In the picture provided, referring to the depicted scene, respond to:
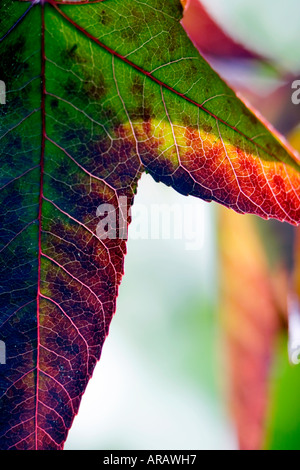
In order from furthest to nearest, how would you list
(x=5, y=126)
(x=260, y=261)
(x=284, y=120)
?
1. (x=260, y=261)
2. (x=284, y=120)
3. (x=5, y=126)

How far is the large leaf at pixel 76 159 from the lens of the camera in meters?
0.60

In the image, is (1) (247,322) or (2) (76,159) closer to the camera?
(2) (76,159)

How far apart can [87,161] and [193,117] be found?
0.19 m

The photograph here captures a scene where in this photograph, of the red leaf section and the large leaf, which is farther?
the red leaf section

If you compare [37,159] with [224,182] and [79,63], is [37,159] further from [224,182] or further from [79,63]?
[224,182]

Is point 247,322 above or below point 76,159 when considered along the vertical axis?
below

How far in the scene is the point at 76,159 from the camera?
0.62 m

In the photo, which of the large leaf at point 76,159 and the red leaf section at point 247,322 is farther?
the red leaf section at point 247,322

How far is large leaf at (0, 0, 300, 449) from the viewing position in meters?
0.60

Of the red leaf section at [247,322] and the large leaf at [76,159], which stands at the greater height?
the large leaf at [76,159]

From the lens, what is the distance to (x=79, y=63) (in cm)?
61

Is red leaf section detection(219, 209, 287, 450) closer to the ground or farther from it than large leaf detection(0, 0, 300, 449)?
closer to the ground
